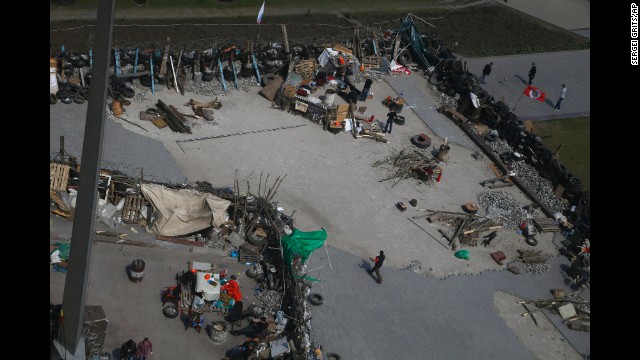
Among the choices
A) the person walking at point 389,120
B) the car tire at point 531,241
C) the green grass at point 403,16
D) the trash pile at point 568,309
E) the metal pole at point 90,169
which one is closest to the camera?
the metal pole at point 90,169

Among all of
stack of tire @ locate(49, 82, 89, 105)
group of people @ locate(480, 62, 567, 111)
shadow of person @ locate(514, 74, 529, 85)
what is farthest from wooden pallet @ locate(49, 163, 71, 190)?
shadow of person @ locate(514, 74, 529, 85)

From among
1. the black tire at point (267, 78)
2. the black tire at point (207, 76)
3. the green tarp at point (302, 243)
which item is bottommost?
the green tarp at point (302, 243)

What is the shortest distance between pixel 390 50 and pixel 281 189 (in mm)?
15710

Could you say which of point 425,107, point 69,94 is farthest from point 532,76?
point 69,94

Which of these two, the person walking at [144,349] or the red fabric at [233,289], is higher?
the red fabric at [233,289]

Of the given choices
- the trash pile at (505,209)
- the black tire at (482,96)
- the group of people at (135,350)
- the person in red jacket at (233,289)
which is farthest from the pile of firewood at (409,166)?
the group of people at (135,350)

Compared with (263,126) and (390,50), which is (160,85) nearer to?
(263,126)

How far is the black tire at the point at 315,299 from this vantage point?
2933cm

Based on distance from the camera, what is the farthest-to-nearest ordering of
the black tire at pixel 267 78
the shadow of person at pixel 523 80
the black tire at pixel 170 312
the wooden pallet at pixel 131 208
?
the shadow of person at pixel 523 80 → the black tire at pixel 267 78 → the wooden pallet at pixel 131 208 → the black tire at pixel 170 312

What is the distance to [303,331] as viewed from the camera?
27188 millimetres

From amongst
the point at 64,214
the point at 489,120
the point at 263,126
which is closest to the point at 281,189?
the point at 263,126

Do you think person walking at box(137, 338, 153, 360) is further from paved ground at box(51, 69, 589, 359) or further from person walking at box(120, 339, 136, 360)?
paved ground at box(51, 69, 589, 359)

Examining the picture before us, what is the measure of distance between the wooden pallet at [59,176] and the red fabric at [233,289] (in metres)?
7.99

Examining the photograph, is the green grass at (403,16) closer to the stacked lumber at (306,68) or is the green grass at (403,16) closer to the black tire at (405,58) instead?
the black tire at (405,58)
